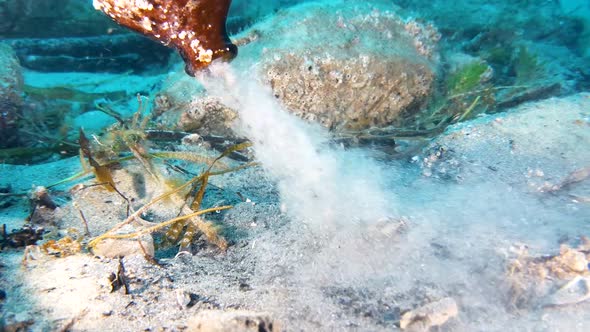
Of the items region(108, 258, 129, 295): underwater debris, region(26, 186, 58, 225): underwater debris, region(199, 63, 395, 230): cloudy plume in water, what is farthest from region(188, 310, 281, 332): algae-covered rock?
region(26, 186, 58, 225): underwater debris

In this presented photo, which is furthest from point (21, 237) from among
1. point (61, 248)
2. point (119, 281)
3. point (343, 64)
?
point (343, 64)

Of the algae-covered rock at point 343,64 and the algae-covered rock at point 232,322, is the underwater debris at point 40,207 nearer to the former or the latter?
the algae-covered rock at point 232,322

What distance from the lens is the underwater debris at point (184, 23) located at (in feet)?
6.93

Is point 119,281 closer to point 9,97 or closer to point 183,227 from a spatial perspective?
point 183,227

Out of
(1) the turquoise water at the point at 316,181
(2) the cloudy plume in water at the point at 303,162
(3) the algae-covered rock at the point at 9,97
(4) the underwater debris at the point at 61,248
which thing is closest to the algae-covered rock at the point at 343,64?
(1) the turquoise water at the point at 316,181

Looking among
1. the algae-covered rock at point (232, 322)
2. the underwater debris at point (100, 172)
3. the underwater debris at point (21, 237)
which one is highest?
the underwater debris at point (100, 172)

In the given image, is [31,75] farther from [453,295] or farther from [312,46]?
[453,295]

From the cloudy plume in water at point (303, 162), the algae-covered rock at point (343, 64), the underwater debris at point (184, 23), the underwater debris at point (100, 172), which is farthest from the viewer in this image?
the algae-covered rock at point (343, 64)

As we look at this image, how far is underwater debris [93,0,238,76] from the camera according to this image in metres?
2.11

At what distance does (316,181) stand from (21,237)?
1997mm

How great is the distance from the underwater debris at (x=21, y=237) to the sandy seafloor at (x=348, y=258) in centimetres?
7

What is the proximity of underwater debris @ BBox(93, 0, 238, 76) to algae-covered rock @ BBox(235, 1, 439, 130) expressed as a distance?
1.21 meters

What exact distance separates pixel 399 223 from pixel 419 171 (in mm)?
908

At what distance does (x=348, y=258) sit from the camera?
6.37 ft
